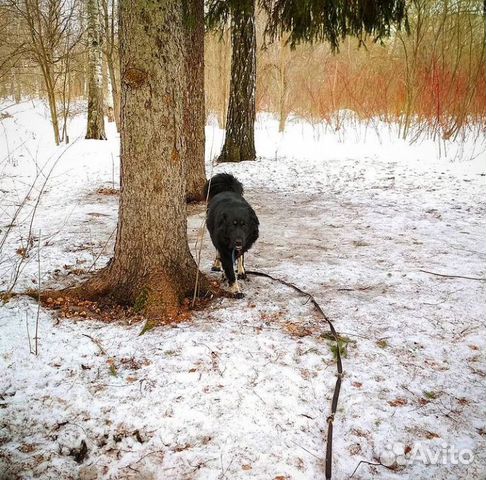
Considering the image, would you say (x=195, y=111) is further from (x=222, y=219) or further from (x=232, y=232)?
(x=232, y=232)

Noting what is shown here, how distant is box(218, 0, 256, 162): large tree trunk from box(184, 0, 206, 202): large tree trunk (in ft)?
8.55

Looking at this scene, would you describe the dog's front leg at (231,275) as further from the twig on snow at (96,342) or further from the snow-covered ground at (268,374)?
the twig on snow at (96,342)

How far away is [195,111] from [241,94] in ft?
9.70

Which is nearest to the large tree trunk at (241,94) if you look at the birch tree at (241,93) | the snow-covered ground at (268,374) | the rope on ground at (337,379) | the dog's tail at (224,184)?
the birch tree at (241,93)

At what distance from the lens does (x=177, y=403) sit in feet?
7.28

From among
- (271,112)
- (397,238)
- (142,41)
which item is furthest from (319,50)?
(142,41)

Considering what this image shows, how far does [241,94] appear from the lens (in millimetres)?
8602

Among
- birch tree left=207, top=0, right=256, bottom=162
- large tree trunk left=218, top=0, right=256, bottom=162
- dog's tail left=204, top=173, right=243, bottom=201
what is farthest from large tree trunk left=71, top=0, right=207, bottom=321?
large tree trunk left=218, top=0, right=256, bottom=162

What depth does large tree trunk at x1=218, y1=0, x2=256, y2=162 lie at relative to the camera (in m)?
8.20

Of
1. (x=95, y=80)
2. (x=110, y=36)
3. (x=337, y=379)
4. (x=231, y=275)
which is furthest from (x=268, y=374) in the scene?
(x=110, y=36)

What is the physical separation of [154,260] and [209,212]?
118 cm

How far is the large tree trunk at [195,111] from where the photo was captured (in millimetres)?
5660

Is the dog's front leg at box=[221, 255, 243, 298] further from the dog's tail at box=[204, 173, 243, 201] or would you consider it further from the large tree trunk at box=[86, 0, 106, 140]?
the large tree trunk at box=[86, 0, 106, 140]

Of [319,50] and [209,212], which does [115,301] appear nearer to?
[209,212]
